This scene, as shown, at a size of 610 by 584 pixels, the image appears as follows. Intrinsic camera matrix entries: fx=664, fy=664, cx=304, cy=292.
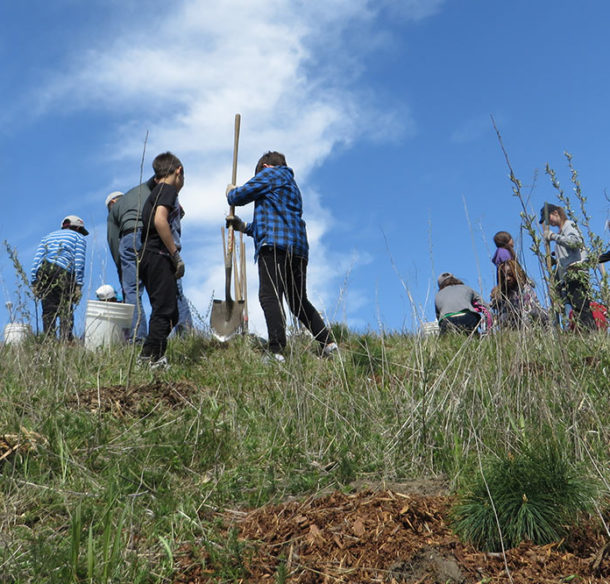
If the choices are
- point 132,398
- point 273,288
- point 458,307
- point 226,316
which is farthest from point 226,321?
point 132,398

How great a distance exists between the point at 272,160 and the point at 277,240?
35.1 inches

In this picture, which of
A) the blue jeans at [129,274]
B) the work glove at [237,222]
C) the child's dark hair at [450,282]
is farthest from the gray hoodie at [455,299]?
the blue jeans at [129,274]

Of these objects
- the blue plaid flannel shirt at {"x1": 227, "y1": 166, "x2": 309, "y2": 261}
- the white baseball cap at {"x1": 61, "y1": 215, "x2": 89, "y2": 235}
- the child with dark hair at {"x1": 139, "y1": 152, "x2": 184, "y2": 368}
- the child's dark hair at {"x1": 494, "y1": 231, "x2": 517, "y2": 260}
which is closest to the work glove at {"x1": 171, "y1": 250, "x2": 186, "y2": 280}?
the child with dark hair at {"x1": 139, "y1": 152, "x2": 184, "y2": 368}

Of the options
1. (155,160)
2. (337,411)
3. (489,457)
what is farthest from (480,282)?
(155,160)

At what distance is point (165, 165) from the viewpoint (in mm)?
5895

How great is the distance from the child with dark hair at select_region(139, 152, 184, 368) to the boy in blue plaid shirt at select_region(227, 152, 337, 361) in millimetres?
709

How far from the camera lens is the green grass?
8.81 feet

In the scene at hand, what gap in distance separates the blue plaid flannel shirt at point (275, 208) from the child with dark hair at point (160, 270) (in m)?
0.70

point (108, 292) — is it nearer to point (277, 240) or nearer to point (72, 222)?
point (72, 222)

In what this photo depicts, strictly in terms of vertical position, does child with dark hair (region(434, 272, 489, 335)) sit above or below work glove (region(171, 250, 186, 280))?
above

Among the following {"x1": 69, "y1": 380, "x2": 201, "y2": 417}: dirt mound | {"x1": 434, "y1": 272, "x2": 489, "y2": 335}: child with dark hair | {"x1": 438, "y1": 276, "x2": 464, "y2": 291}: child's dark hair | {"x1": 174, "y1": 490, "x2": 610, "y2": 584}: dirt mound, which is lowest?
{"x1": 174, "y1": 490, "x2": 610, "y2": 584}: dirt mound

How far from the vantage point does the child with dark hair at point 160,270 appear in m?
5.49

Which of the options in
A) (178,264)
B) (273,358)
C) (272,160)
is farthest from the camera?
(272,160)

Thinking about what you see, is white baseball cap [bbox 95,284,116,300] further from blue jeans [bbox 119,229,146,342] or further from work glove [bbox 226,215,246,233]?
work glove [bbox 226,215,246,233]
